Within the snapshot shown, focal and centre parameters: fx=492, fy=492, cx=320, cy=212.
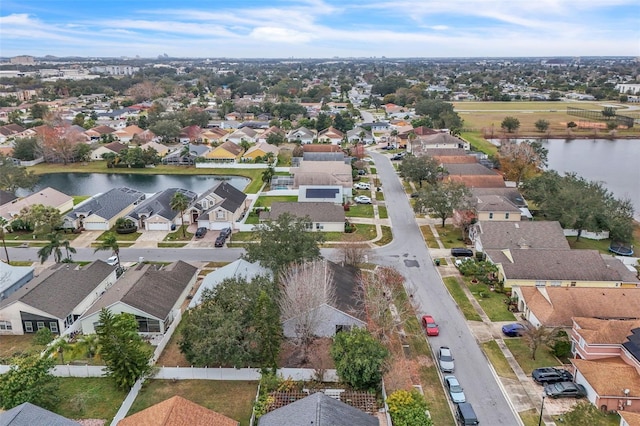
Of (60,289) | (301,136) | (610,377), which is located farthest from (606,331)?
(301,136)

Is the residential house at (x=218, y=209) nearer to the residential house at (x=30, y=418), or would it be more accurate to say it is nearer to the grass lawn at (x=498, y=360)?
the grass lawn at (x=498, y=360)

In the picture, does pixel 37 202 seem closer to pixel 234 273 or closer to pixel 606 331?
pixel 234 273

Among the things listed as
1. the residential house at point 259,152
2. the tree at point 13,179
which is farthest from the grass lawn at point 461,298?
the tree at point 13,179

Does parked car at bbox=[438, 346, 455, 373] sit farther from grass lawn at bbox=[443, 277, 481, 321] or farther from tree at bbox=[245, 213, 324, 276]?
tree at bbox=[245, 213, 324, 276]

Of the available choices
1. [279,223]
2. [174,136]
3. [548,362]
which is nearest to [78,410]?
[279,223]

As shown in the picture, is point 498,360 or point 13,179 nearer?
point 498,360

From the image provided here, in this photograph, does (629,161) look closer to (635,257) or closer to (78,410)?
(635,257)
